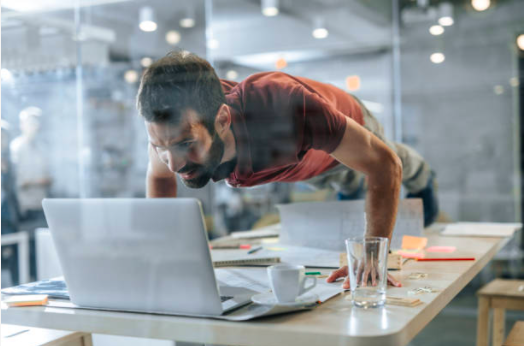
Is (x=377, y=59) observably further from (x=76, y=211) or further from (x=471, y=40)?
(x=76, y=211)

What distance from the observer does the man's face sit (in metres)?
0.89

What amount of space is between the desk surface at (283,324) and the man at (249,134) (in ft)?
0.54

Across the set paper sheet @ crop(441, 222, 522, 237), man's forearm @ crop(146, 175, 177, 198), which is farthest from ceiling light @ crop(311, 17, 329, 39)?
man's forearm @ crop(146, 175, 177, 198)

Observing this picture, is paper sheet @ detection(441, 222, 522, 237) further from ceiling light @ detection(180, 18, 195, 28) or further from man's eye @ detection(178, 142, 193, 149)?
ceiling light @ detection(180, 18, 195, 28)

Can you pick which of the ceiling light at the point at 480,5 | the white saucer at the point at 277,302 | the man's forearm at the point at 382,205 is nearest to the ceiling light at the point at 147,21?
the man's forearm at the point at 382,205

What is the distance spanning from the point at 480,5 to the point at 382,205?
1.79 metres

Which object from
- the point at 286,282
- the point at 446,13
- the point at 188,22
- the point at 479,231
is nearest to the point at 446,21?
the point at 446,13

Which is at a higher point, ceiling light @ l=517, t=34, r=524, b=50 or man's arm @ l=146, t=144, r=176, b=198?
ceiling light @ l=517, t=34, r=524, b=50

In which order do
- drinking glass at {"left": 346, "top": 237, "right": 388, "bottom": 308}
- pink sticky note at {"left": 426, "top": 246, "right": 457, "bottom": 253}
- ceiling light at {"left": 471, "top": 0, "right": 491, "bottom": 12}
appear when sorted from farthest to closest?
1. ceiling light at {"left": 471, "top": 0, "right": 491, "bottom": 12}
2. pink sticky note at {"left": 426, "top": 246, "right": 457, "bottom": 253}
3. drinking glass at {"left": 346, "top": 237, "right": 388, "bottom": 308}

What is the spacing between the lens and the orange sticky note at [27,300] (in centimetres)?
74

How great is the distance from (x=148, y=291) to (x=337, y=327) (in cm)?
23

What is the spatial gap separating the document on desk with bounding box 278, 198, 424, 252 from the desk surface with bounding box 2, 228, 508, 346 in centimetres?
39

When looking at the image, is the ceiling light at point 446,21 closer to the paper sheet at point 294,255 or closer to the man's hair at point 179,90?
the paper sheet at point 294,255

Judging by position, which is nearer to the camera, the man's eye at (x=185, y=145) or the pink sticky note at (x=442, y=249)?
the man's eye at (x=185, y=145)
